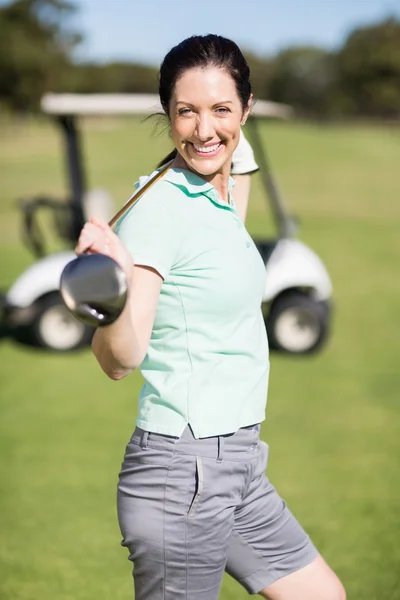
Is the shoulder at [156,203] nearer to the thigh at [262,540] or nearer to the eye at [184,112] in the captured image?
the eye at [184,112]

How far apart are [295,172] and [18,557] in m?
21.7

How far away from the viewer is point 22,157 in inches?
1217

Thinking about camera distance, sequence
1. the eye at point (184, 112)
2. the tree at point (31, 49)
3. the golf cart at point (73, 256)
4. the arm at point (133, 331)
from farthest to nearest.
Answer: the tree at point (31, 49), the golf cart at point (73, 256), the eye at point (184, 112), the arm at point (133, 331)

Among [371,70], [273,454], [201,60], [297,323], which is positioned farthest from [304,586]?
[371,70]

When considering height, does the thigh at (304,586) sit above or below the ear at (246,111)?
below

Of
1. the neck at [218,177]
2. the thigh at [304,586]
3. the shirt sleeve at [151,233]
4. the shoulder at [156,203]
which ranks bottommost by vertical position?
the thigh at [304,586]

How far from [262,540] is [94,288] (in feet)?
2.93

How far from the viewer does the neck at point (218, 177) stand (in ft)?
6.33

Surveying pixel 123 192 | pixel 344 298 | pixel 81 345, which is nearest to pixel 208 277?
pixel 81 345

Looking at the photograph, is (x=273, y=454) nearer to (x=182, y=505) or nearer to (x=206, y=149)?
(x=182, y=505)

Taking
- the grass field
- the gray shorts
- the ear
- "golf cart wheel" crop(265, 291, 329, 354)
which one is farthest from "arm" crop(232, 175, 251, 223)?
"golf cart wheel" crop(265, 291, 329, 354)

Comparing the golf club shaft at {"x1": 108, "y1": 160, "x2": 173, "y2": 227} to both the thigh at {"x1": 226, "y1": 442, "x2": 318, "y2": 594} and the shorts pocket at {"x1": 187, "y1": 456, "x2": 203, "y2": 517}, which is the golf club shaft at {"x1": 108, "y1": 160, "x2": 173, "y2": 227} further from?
the thigh at {"x1": 226, "y1": 442, "x2": 318, "y2": 594}

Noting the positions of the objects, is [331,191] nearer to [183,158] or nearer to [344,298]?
[344,298]

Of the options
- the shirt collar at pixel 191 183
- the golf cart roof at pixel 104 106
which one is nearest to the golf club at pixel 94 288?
the shirt collar at pixel 191 183
